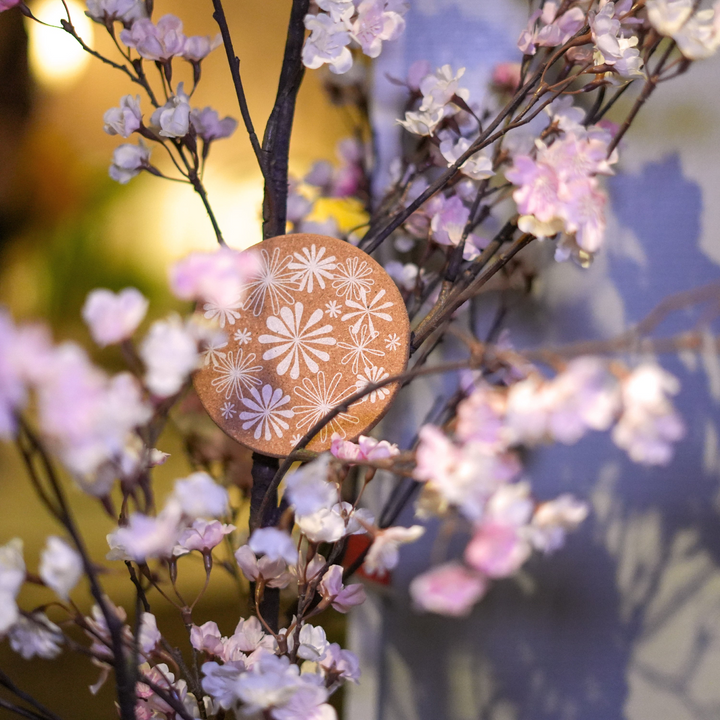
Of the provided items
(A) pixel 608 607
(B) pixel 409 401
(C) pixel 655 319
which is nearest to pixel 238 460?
(B) pixel 409 401

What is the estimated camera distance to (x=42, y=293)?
989mm

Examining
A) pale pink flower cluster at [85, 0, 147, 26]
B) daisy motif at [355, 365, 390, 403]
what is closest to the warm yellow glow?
pale pink flower cluster at [85, 0, 147, 26]

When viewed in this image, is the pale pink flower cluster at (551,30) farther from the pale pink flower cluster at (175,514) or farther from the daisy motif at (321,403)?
the pale pink flower cluster at (175,514)

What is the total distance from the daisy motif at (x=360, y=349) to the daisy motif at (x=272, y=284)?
0.06m

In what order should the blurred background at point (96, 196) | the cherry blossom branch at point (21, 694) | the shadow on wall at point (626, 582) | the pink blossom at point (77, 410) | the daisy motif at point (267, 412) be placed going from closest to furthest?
the pink blossom at point (77, 410), the cherry blossom branch at point (21, 694), the daisy motif at point (267, 412), the shadow on wall at point (626, 582), the blurred background at point (96, 196)

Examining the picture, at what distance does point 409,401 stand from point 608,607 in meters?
0.35

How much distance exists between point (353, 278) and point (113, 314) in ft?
0.73

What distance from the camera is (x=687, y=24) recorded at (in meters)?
→ 0.42

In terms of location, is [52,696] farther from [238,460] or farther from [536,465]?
[536,465]

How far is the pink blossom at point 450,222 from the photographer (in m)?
0.58

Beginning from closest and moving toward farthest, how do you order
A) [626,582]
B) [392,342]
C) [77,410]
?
[77,410] → [392,342] → [626,582]

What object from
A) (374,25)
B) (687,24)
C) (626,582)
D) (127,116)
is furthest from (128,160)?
(626,582)

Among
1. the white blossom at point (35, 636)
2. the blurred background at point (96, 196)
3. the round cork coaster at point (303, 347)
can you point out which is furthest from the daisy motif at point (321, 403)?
the blurred background at point (96, 196)

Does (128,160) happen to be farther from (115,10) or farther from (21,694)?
(21,694)
